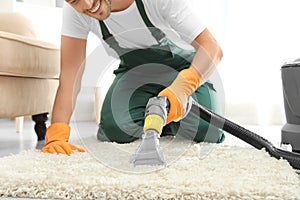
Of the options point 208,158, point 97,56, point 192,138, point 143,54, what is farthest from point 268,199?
point 143,54

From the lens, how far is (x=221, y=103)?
4.97 feet

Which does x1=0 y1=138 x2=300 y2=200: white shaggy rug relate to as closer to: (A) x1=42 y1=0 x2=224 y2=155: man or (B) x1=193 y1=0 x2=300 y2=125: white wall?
(A) x1=42 y1=0 x2=224 y2=155: man

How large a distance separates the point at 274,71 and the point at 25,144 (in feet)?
4.93

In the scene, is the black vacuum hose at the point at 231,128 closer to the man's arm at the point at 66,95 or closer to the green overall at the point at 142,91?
the green overall at the point at 142,91

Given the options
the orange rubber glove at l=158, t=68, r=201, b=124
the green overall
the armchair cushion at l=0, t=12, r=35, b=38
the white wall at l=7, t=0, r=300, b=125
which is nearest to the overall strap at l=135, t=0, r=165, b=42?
the green overall

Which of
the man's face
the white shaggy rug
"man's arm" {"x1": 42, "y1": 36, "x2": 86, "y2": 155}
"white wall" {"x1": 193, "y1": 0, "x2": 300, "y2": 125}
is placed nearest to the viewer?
the white shaggy rug

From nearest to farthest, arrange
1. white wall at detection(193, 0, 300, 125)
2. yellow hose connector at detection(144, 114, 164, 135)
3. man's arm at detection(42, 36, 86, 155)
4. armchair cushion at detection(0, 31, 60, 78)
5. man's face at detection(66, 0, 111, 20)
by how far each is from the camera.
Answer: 1. yellow hose connector at detection(144, 114, 164, 135)
2. man's face at detection(66, 0, 111, 20)
3. man's arm at detection(42, 36, 86, 155)
4. armchair cushion at detection(0, 31, 60, 78)
5. white wall at detection(193, 0, 300, 125)

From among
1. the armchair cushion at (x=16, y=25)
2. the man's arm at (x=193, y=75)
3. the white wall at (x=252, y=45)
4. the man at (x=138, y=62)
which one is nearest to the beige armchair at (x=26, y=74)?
the armchair cushion at (x=16, y=25)

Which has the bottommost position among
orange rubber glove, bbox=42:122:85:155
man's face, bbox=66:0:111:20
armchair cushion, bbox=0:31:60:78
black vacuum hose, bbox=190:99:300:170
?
orange rubber glove, bbox=42:122:85:155

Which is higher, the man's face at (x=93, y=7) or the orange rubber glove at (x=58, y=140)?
the man's face at (x=93, y=7)

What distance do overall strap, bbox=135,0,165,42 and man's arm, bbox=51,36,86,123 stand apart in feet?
0.62

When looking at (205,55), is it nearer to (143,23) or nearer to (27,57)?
(143,23)

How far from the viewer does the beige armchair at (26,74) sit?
1370mm

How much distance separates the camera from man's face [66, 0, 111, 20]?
1.00 m
